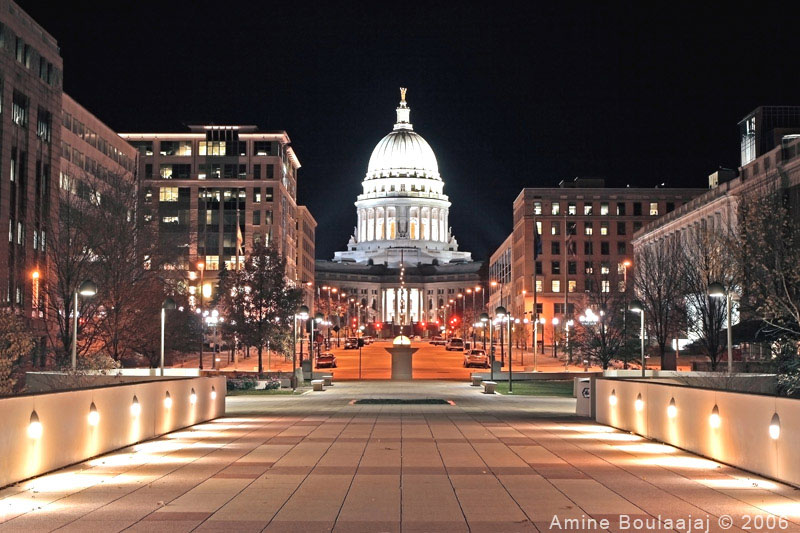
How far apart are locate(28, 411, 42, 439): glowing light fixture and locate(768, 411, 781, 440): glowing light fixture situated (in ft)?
41.1

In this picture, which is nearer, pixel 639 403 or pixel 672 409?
pixel 672 409

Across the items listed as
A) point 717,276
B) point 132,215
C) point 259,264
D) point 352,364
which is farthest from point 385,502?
point 352,364

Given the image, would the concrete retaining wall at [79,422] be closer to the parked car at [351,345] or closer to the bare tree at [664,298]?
the bare tree at [664,298]

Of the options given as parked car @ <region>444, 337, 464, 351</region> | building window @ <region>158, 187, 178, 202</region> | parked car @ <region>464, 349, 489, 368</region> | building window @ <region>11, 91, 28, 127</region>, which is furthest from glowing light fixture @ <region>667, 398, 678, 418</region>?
building window @ <region>158, 187, 178, 202</region>

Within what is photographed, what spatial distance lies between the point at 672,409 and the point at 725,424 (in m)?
3.93

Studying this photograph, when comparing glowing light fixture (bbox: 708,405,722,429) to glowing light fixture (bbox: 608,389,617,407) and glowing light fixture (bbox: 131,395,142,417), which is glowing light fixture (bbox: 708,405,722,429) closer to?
glowing light fixture (bbox: 608,389,617,407)

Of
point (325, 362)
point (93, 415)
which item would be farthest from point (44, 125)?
point (93, 415)

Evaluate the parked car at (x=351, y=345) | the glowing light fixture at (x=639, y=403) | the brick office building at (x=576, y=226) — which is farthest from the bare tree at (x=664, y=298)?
the brick office building at (x=576, y=226)

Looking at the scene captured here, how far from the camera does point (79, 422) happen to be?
2177 centimetres

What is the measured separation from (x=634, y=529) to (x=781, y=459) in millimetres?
5529

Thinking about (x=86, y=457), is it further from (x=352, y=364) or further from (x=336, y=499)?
(x=352, y=364)

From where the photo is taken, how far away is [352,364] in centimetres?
10662

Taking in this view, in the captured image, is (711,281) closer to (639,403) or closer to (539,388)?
(539,388)

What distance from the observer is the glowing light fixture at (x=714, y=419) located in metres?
22.0
